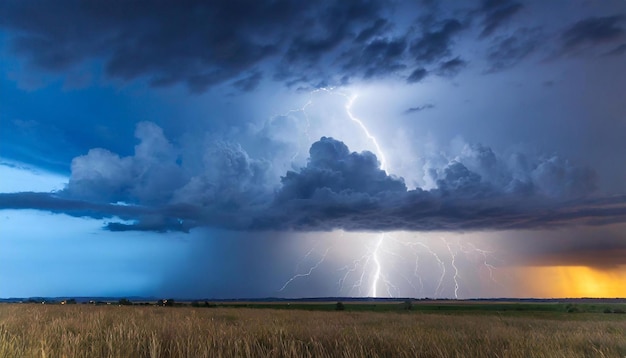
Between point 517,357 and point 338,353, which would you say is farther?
point 338,353

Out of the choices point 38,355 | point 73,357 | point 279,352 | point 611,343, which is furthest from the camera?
point 611,343

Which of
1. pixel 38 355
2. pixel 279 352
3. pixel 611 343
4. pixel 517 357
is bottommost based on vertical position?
pixel 611 343

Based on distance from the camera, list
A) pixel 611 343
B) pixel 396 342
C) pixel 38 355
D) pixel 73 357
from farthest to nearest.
→ 1. pixel 611 343
2. pixel 396 342
3. pixel 38 355
4. pixel 73 357

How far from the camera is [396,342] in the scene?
7594 millimetres

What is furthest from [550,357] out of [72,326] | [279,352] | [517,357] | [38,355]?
[72,326]

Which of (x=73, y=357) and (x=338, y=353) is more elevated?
(x=73, y=357)

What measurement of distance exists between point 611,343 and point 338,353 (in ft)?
21.4

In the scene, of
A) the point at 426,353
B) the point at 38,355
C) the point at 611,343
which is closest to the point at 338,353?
the point at 426,353

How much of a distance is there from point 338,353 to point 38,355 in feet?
12.6

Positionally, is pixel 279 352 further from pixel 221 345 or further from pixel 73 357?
pixel 73 357

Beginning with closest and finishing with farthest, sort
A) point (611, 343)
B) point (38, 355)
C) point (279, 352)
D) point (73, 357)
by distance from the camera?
point (73, 357) → point (38, 355) → point (279, 352) → point (611, 343)

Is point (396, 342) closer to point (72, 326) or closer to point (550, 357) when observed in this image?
point (550, 357)

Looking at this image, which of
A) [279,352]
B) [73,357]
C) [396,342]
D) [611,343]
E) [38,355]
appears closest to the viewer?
[73,357]

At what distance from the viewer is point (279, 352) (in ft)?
20.3
